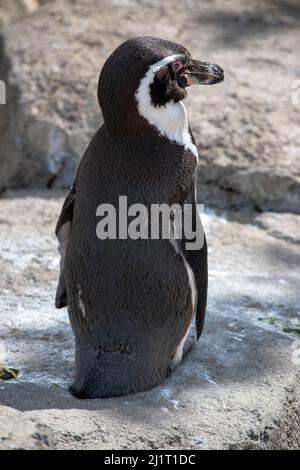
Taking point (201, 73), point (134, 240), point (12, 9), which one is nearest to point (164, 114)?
point (201, 73)

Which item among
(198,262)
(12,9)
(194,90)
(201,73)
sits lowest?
(198,262)

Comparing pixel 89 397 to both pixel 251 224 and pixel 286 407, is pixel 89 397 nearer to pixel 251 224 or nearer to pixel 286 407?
pixel 286 407

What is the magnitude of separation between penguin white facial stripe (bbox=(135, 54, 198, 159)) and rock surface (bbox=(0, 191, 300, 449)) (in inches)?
31.4

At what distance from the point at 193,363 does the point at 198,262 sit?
37 cm

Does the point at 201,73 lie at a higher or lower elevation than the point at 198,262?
higher

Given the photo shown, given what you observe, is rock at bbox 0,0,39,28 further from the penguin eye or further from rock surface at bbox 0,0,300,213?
the penguin eye

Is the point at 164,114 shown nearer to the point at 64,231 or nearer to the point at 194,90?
the point at 64,231

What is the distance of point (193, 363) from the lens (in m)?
3.43

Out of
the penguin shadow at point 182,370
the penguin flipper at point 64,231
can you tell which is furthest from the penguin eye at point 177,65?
the penguin shadow at point 182,370

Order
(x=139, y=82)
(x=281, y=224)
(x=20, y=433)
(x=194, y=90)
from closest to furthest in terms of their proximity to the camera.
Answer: (x=20, y=433) → (x=139, y=82) → (x=281, y=224) → (x=194, y=90)

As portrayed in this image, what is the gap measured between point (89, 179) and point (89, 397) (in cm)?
70

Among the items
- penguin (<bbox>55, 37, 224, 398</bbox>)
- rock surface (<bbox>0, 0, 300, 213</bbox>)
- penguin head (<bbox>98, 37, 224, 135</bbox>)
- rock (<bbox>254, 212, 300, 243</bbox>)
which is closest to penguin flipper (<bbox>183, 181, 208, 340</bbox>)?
penguin (<bbox>55, 37, 224, 398</bbox>)

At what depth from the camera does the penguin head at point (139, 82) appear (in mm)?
2996
